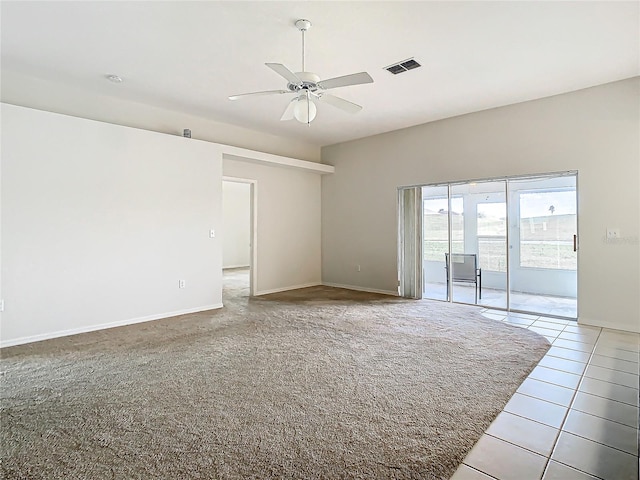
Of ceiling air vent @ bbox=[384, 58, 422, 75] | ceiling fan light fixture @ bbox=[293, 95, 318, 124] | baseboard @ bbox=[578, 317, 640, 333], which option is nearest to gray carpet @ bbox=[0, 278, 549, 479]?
baseboard @ bbox=[578, 317, 640, 333]

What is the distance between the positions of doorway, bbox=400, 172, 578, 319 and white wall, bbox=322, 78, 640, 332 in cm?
25

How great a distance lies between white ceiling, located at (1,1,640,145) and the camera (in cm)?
290

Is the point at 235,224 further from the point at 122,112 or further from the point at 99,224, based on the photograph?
the point at 99,224

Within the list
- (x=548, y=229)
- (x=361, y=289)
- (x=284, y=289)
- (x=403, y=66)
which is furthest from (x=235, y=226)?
(x=548, y=229)

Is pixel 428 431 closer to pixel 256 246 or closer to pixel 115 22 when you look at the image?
pixel 115 22

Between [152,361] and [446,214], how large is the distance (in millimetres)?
4938

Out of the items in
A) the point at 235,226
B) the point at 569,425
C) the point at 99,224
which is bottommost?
the point at 569,425

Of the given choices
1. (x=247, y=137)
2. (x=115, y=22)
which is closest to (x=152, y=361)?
(x=115, y=22)

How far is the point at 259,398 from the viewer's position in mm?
2588

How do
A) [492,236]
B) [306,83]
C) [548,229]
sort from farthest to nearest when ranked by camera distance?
[492,236] → [548,229] → [306,83]

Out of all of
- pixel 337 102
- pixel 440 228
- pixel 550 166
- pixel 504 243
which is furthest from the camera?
pixel 440 228

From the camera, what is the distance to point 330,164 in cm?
763

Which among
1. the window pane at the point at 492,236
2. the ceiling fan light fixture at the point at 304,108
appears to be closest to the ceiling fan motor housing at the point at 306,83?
the ceiling fan light fixture at the point at 304,108

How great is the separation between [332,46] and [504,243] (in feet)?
12.9
